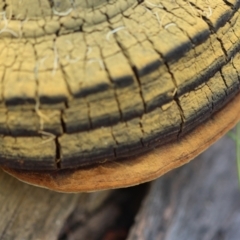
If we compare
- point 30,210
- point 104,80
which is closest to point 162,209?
point 30,210

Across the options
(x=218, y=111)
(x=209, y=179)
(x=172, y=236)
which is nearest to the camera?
(x=218, y=111)

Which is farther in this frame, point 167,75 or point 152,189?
point 152,189

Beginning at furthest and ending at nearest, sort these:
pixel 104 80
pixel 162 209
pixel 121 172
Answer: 1. pixel 162 209
2. pixel 121 172
3. pixel 104 80

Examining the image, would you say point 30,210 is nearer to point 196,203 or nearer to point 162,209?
point 162,209

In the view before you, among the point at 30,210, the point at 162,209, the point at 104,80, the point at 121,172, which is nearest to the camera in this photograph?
the point at 104,80

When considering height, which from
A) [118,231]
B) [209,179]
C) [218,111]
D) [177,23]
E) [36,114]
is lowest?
[118,231]

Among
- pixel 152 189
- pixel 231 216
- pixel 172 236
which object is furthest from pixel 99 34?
pixel 231 216

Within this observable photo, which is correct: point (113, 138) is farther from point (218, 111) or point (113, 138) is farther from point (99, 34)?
point (218, 111)
